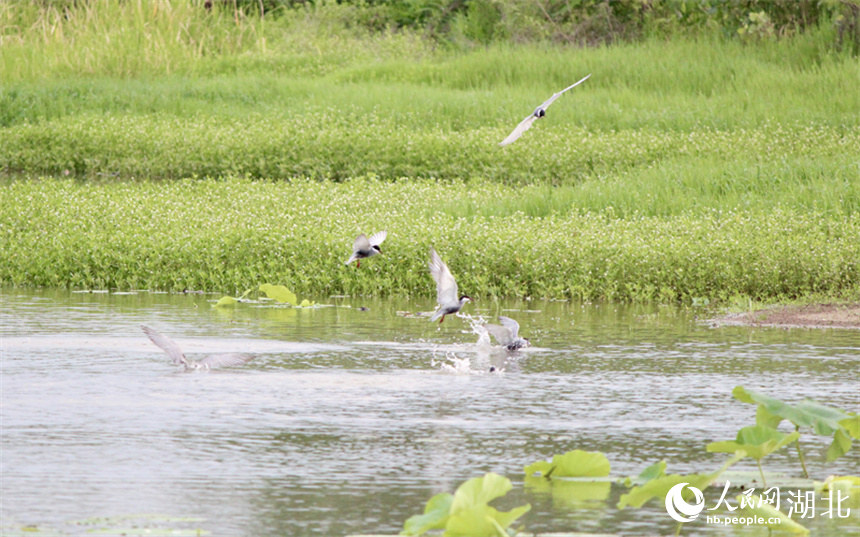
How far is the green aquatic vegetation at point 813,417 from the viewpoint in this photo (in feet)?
16.6

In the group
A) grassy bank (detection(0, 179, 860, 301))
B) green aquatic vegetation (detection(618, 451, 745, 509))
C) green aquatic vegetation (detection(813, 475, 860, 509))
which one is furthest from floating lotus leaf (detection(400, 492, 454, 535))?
grassy bank (detection(0, 179, 860, 301))

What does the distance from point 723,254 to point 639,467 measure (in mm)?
5913

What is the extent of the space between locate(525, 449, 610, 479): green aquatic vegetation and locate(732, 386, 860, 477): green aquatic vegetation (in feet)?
2.02

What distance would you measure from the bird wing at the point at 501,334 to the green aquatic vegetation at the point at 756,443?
134 inches

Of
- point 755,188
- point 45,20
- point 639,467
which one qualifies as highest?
point 45,20

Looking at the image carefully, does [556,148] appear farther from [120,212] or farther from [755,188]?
[120,212]

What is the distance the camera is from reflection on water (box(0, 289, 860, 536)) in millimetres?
4883

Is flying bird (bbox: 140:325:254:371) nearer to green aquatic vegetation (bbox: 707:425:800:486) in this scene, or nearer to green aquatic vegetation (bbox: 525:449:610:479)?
green aquatic vegetation (bbox: 525:449:610:479)

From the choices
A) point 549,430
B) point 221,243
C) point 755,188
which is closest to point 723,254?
point 755,188

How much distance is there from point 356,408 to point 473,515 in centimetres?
253

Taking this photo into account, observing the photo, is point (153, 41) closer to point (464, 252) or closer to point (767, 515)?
point (464, 252)

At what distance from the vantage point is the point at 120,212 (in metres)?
13.5

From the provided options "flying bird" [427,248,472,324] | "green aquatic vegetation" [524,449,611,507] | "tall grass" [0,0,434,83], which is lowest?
"green aquatic vegetation" [524,449,611,507]

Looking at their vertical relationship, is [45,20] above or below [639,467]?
above
